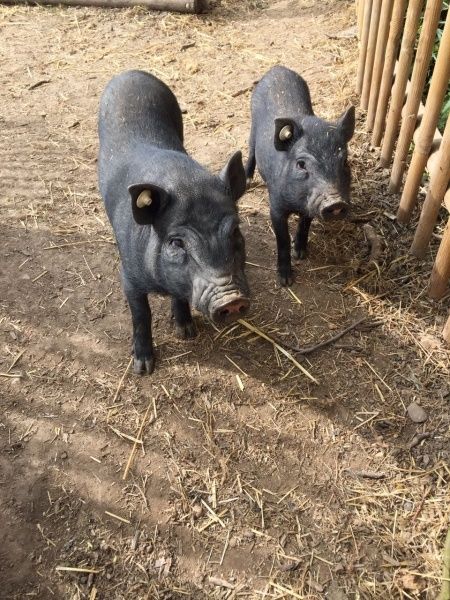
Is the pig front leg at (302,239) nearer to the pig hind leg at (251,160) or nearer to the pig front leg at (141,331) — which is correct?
the pig hind leg at (251,160)

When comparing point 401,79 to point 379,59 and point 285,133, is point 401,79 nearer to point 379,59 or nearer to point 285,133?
point 379,59

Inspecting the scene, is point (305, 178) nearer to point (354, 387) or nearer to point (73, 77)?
point (354, 387)

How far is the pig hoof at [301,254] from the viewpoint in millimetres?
4328

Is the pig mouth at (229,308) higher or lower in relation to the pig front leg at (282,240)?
higher

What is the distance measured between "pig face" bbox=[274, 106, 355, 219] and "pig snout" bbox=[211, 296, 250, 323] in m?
1.20

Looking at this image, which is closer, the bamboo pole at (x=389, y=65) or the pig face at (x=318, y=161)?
the pig face at (x=318, y=161)

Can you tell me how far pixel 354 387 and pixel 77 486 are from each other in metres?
1.79

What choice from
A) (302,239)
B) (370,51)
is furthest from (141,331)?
(370,51)

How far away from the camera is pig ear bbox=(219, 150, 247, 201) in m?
2.77

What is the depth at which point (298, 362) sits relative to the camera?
364 cm

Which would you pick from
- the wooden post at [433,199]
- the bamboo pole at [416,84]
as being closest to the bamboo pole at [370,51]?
the bamboo pole at [416,84]

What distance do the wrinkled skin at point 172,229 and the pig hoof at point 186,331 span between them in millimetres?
82

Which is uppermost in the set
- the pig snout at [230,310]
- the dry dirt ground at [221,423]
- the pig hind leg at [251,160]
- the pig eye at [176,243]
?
the pig eye at [176,243]

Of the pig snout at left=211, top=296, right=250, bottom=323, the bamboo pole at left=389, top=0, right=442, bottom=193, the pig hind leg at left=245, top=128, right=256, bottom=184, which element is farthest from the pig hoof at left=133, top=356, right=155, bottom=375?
the bamboo pole at left=389, top=0, right=442, bottom=193
